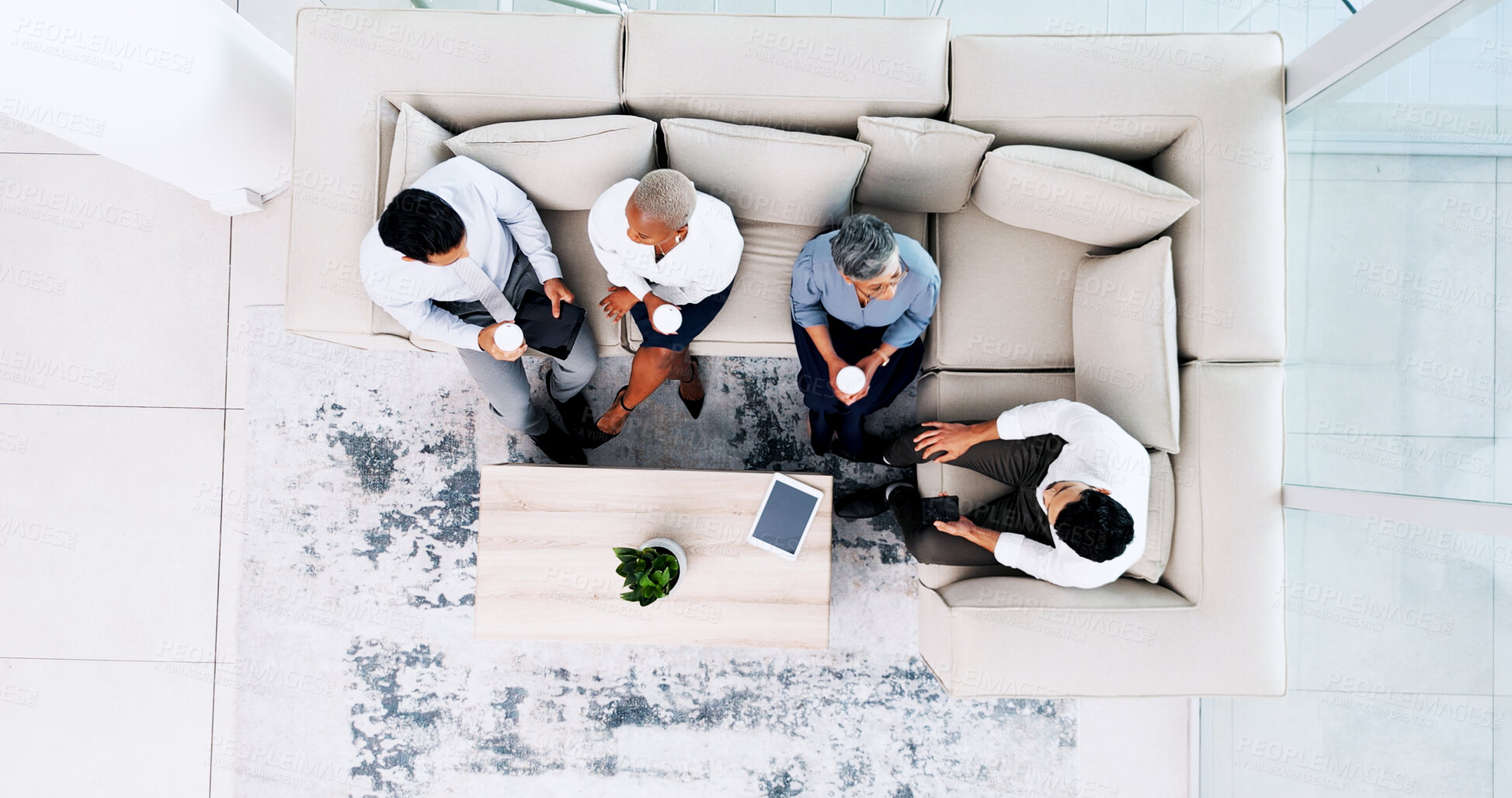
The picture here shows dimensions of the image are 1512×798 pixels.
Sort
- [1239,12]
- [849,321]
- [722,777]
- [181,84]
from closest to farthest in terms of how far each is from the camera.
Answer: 1. [181,84]
2. [849,321]
3. [1239,12]
4. [722,777]

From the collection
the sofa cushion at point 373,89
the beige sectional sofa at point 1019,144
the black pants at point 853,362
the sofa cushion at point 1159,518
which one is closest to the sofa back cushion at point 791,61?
the beige sectional sofa at point 1019,144

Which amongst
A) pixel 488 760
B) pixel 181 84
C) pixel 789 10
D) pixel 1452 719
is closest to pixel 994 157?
pixel 789 10

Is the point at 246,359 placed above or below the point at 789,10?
below

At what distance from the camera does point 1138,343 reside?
188 centimetres

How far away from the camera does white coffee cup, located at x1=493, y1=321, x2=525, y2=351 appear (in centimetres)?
173

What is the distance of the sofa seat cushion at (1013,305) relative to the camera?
6.88 ft

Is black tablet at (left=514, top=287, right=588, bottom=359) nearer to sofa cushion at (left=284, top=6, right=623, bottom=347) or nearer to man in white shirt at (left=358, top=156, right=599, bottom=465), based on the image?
man in white shirt at (left=358, top=156, right=599, bottom=465)

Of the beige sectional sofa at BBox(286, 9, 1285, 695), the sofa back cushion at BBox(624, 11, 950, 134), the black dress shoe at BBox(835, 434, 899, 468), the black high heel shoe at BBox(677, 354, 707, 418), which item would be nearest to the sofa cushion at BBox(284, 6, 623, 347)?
the beige sectional sofa at BBox(286, 9, 1285, 695)

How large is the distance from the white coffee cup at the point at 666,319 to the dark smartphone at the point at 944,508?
2.97 ft

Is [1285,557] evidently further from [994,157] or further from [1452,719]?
[994,157]

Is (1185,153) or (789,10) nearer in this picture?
(1185,153)

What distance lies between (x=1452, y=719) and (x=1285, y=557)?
1.59 feet

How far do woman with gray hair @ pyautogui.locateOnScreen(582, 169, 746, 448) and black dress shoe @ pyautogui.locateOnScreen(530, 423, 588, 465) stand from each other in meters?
0.30

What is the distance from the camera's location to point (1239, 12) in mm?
2291
